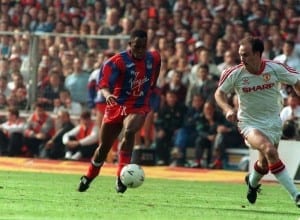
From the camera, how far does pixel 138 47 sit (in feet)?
48.1

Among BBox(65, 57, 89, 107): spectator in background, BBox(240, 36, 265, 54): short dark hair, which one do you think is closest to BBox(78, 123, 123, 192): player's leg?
BBox(240, 36, 265, 54): short dark hair

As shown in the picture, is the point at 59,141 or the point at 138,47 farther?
the point at 59,141

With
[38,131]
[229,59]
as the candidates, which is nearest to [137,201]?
[229,59]

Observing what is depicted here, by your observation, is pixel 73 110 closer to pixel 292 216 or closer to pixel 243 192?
pixel 243 192

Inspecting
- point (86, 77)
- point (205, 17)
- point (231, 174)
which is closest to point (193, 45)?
point (205, 17)

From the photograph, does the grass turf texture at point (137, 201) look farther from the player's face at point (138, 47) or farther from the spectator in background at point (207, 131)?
the spectator in background at point (207, 131)

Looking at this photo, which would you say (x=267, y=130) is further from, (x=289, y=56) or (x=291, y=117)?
(x=289, y=56)

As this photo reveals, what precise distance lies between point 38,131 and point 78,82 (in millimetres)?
1494

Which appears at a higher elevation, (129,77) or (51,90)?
(129,77)

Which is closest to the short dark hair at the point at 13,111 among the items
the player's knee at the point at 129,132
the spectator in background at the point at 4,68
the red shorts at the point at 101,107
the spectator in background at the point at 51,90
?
the spectator in background at the point at 51,90

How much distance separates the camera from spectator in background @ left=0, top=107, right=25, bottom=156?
80.0 feet

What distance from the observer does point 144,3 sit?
26422 mm

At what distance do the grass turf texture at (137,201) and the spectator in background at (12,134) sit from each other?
6.30 m

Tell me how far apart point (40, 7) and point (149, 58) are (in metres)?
13.3
